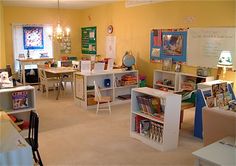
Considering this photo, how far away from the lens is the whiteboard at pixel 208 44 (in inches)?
206

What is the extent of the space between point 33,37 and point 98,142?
21.8 ft

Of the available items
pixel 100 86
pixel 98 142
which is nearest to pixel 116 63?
pixel 100 86

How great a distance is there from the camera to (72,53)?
1033 centimetres

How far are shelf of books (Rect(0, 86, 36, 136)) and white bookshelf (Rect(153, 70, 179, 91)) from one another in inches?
140

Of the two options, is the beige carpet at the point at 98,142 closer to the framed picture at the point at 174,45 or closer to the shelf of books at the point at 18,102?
the shelf of books at the point at 18,102

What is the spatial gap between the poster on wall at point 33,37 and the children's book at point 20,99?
18.2ft

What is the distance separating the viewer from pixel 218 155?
211 cm

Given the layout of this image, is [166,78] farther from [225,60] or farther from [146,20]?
[225,60]

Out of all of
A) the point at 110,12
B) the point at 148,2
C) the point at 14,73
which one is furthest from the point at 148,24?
the point at 14,73

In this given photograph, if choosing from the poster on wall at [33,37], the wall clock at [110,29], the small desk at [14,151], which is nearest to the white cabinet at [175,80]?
the wall clock at [110,29]

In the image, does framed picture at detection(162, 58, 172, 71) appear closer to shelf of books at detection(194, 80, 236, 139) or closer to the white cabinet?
the white cabinet

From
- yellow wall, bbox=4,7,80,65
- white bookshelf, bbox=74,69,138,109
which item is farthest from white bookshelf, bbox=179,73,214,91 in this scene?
yellow wall, bbox=4,7,80,65

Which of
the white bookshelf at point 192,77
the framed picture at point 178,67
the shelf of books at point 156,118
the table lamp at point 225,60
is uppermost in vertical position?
the table lamp at point 225,60

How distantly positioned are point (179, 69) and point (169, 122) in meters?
2.99
